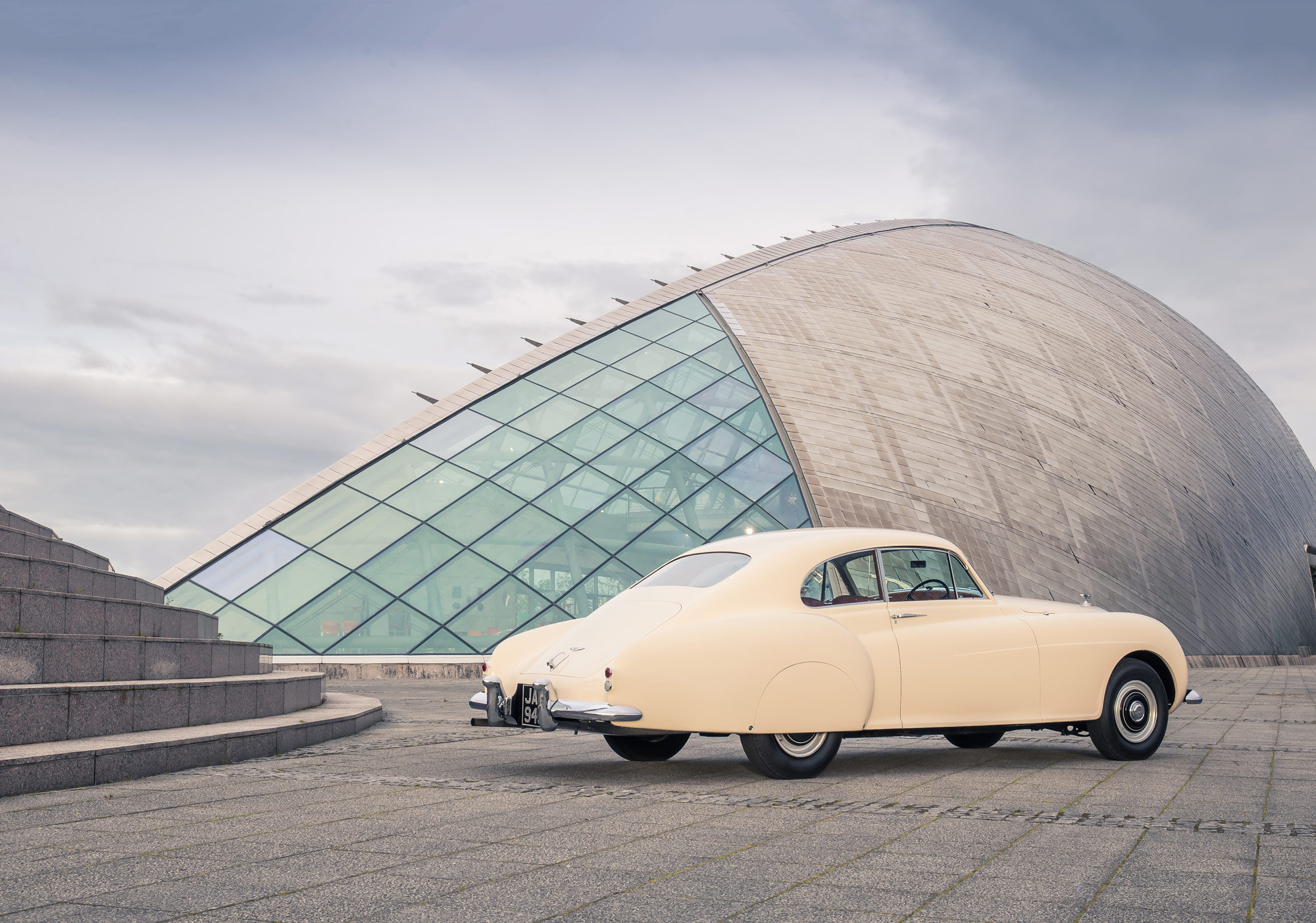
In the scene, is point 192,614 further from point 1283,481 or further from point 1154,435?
point 1283,481

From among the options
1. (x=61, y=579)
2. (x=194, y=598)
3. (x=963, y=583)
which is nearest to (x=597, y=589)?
(x=194, y=598)

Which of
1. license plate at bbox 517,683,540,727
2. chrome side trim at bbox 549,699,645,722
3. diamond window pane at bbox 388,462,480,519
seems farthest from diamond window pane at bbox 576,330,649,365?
chrome side trim at bbox 549,699,645,722

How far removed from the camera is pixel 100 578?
33.0 ft

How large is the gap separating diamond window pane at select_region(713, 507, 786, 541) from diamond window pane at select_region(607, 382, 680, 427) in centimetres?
308

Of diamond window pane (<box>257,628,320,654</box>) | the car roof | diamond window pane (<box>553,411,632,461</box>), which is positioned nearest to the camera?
the car roof

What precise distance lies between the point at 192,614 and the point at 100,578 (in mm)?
905

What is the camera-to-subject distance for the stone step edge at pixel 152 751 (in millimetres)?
5832

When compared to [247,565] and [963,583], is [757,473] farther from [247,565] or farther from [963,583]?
[963,583]

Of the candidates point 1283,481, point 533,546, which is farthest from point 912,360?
point 1283,481

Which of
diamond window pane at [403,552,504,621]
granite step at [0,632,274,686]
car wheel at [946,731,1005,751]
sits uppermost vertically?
diamond window pane at [403,552,504,621]

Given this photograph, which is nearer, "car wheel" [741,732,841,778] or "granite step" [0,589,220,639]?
"car wheel" [741,732,841,778]

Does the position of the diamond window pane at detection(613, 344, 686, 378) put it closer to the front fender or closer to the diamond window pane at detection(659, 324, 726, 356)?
the diamond window pane at detection(659, 324, 726, 356)

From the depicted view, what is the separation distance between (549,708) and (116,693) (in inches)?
121

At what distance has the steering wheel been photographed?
7148 mm
